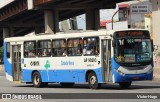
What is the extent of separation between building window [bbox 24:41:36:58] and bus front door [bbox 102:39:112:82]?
5.33m

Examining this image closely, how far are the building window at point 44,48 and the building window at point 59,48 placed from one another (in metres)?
0.38

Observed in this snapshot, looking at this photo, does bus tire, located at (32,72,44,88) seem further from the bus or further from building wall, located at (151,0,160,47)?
building wall, located at (151,0,160,47)

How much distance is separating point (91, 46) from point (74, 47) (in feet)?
4.00

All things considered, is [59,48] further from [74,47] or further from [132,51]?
[132,51]

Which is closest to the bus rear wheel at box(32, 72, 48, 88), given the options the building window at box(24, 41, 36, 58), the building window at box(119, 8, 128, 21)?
the building window at box(24, 41, 36, 58)

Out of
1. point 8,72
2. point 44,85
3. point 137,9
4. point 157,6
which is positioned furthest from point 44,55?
point 137,9

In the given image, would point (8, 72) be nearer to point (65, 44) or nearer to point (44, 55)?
point (44, 55)

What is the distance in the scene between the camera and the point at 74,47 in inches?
952

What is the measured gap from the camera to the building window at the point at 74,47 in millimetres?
23934

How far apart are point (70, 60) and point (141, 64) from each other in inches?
153

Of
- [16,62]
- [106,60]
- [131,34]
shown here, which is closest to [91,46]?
[106,60]

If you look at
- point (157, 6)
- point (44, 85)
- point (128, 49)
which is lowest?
point (44, 85)

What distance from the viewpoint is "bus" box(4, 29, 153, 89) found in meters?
22.3

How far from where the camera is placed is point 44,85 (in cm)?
2702
